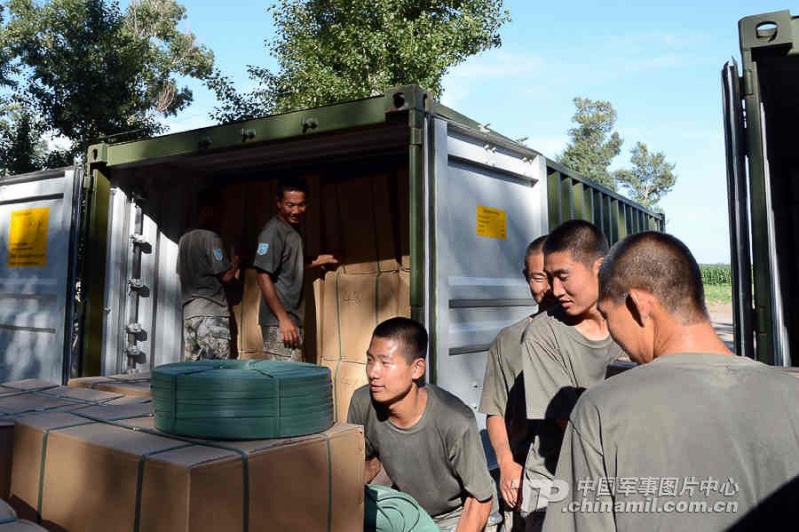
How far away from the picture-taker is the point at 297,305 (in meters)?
4.52

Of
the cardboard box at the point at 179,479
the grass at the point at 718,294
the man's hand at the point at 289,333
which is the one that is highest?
the grass at the point at 718,294

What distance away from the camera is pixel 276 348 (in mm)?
4445

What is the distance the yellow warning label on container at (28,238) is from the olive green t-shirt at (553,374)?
389 centimetres

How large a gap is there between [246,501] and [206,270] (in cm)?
321

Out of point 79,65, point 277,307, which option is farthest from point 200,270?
point 79,65

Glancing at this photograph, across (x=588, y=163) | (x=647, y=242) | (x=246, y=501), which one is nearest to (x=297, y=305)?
(x=246, y=501)

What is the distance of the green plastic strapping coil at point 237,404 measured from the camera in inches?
73.8

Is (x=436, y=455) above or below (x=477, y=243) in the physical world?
below

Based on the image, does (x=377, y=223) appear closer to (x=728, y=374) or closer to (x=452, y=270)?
(x=452, y=270)

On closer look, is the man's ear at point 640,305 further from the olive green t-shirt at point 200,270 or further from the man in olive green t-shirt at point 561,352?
the olive green t-shirt at point 200,270

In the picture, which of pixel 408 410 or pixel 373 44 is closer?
pixel 408 410

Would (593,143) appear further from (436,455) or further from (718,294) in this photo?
(436,455)

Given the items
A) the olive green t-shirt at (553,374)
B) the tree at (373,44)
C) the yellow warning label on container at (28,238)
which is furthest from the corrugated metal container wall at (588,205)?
the tree at (373,44)

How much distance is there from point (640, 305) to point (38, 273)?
4.65 m
